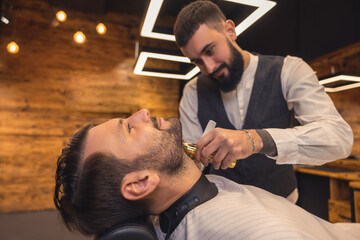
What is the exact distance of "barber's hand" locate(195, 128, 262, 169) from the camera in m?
0.94

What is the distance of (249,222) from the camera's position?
2.79 feet

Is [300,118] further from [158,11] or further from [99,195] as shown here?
[158,11]

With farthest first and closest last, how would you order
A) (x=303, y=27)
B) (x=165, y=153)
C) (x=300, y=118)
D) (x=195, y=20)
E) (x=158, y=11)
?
(x=303, y=27)
(x=158, y=11)
(x=195, y=20)
(x=300, y=118)
(x=165, y=153)

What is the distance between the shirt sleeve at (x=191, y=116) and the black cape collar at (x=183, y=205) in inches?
25.1

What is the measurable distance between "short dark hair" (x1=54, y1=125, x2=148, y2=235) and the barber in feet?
1.75

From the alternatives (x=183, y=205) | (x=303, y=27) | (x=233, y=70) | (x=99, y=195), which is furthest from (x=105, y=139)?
(x=303, y=27)

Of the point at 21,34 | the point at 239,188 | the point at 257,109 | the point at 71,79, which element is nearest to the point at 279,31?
the point at 257,109

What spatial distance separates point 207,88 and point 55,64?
4.45 m

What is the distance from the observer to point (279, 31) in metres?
4.17

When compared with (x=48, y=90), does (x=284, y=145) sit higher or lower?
higher

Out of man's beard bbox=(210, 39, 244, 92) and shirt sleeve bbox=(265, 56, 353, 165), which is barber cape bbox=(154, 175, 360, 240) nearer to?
shirt sleeve bbox=(265, 56, 353, 165)

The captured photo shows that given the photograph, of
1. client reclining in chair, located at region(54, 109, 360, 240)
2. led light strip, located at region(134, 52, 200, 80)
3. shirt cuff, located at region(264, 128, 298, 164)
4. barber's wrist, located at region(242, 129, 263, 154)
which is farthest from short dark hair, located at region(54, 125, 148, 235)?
led light strip, located at region(134, 52, 200, 80)

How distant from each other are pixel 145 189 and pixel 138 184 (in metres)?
0.04

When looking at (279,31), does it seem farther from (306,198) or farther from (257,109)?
(257,109)
